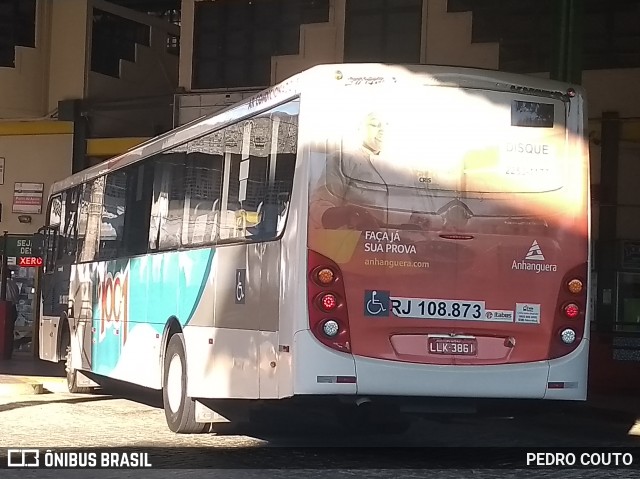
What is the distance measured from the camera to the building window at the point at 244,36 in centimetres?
2175

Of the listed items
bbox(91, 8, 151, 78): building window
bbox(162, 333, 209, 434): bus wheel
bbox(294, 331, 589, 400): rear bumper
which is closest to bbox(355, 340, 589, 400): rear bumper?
bbox(294, 331, 589, 400): rear bumper

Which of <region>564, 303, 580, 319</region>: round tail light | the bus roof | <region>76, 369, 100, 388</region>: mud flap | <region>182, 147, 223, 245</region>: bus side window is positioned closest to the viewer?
the bus roof

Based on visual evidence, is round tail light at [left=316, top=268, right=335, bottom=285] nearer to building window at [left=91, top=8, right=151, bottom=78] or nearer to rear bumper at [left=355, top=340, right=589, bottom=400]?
rear bumper at [left=355, top=340, right=589, bottom=400]

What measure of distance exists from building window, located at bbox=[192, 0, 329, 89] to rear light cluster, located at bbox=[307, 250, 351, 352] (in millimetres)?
Result: 13386

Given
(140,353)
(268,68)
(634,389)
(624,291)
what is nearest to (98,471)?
(140,353)

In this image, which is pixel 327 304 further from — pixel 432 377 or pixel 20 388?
pixel 20 388

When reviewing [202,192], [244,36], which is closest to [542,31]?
[244,36]

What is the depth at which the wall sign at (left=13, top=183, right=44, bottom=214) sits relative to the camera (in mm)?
24547

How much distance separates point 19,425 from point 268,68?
38.5 ft

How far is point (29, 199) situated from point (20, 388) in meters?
10.3

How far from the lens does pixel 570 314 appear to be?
9.15 meters

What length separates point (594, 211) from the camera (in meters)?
18.2

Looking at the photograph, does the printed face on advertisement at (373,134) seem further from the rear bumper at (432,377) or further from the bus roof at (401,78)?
the rear bumper at (432,377)

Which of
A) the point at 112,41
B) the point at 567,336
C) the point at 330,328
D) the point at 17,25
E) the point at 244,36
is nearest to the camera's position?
the point at 330,328
